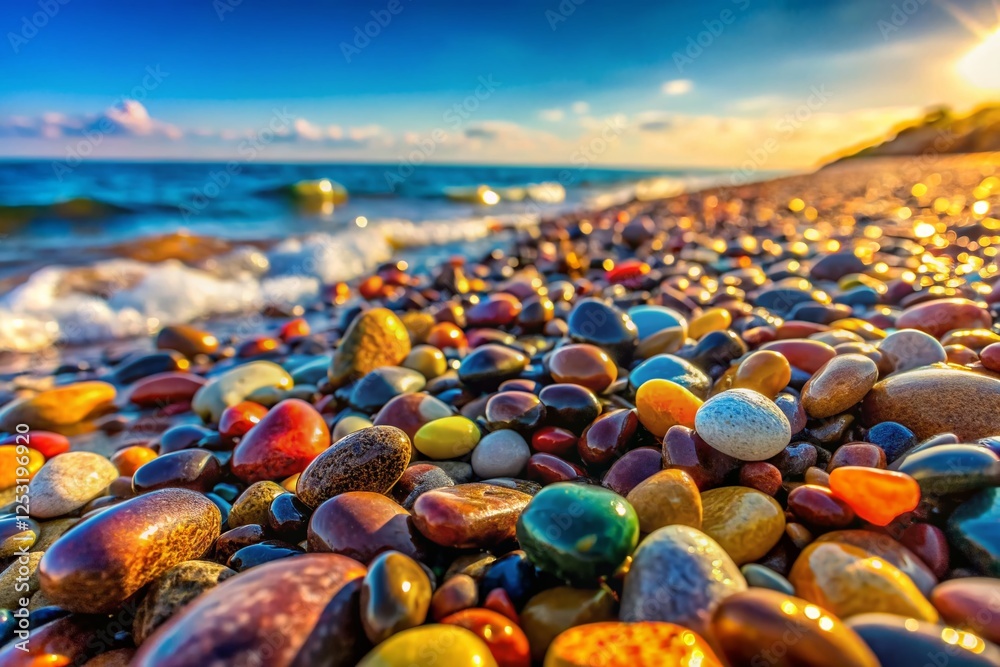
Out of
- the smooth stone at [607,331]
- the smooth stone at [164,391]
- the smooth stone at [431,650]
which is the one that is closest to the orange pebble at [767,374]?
the smooth stone at [607,331]

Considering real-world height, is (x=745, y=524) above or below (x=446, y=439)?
below

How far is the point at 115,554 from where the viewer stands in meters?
1.30

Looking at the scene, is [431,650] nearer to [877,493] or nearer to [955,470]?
[877,493]

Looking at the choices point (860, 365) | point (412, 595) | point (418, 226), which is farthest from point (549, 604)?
point (418, 226)

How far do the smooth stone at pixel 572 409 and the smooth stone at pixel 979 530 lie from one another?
1055 mm

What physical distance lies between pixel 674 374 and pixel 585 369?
36cm

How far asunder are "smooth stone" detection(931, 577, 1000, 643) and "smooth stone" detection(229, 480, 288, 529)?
172 centimetres

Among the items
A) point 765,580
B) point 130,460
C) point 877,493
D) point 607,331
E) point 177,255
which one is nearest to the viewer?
point 765,580

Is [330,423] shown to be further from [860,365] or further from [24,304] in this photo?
[24,304]

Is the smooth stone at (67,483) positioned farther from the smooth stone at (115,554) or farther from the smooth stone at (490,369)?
the smooth stone at (490,369)

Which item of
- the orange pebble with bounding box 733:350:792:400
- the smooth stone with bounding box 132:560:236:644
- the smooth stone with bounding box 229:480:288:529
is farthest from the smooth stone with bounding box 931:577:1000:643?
the smooth stone with bounding box 229:480:288:529

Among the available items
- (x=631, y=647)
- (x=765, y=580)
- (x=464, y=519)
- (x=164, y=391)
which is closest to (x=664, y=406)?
(x=765, y=580)

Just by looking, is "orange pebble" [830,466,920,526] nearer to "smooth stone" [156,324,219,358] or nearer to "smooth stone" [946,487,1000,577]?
"smooth stone" [946,487,1000,577]

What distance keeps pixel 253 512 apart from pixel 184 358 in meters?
2.70
